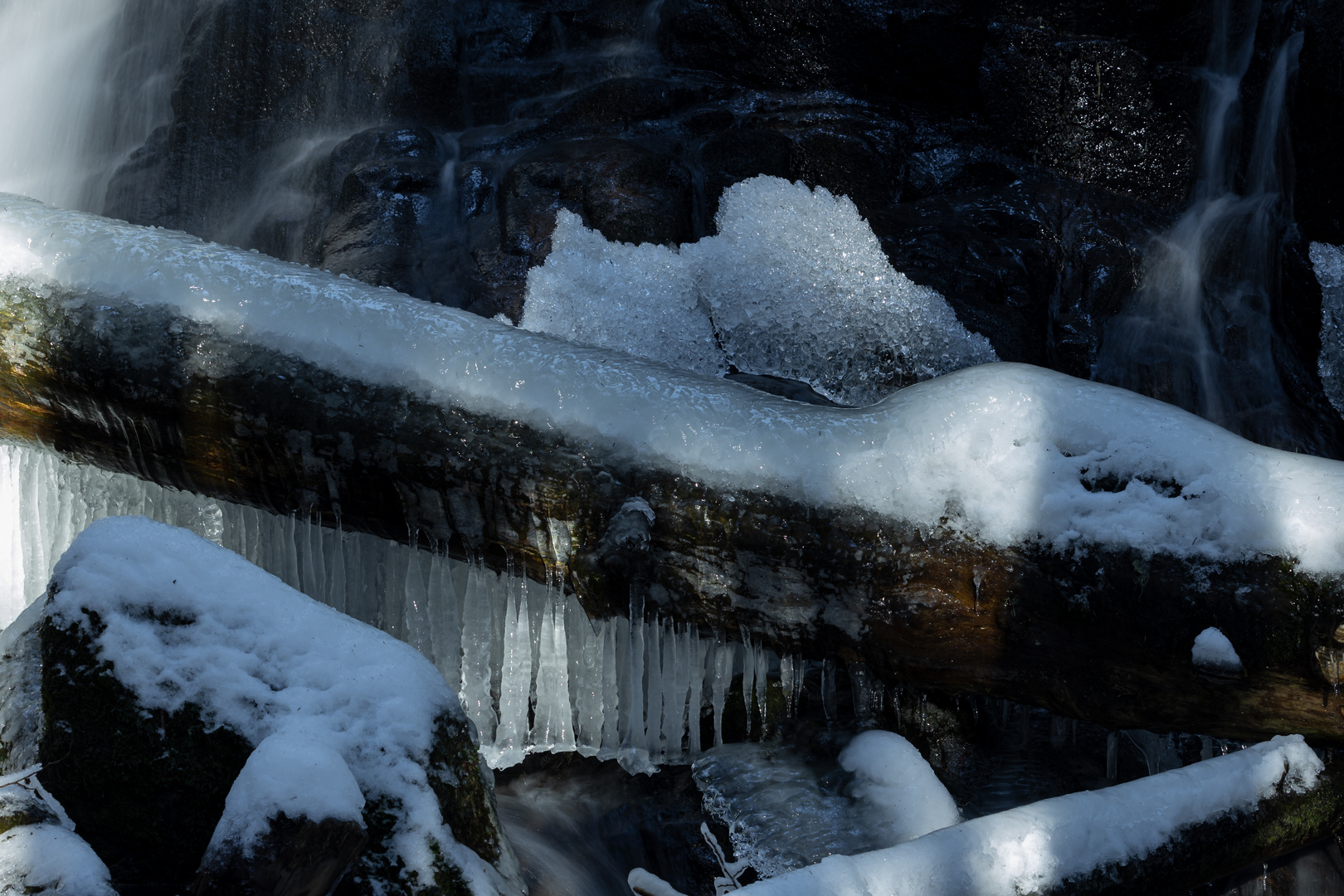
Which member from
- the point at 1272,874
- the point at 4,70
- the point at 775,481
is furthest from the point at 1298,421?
the point at 4,70

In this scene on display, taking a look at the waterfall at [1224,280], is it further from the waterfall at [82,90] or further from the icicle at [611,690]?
the waterfall at [82,90]

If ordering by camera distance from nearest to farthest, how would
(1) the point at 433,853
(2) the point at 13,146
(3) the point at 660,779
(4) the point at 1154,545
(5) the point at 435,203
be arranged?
(1) the point at 433,853
(4) the point at 1154,545
(3) the point at 660,779
(5) the point at 435,203
(2) the point at 13,146

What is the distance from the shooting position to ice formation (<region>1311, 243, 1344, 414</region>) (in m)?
5.24

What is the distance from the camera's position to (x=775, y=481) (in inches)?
102

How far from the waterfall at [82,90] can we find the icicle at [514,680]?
6.31 meters

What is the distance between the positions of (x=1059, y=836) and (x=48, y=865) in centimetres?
195

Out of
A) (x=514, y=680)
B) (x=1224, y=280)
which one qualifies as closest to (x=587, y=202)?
(x=514, y=680)

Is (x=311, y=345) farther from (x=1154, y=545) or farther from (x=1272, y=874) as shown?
(x=1272, y=874)

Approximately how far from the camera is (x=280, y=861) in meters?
1.70

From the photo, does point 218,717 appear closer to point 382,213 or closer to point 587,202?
point 587,202

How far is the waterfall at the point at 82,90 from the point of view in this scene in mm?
7738

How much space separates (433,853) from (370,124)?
250 inches

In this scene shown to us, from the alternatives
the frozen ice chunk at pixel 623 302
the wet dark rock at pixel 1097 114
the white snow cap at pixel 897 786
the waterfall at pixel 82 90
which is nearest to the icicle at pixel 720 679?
the white snow cap at pixel 897 786

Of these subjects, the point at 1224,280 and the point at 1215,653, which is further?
the point at 1224,280
